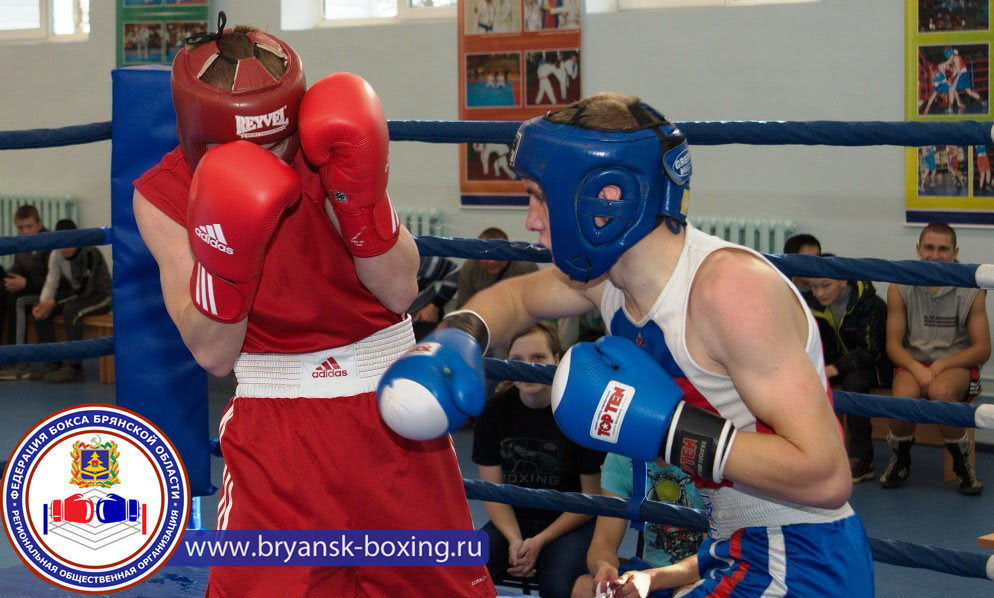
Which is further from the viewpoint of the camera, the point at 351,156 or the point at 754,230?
the point at 754,230

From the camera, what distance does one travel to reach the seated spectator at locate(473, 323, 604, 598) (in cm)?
314

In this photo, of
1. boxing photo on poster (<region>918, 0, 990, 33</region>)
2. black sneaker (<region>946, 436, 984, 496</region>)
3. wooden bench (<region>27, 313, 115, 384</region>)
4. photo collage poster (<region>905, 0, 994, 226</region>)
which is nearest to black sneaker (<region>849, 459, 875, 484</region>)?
black sneaker (<region>946, 436, 984, 496</region>)

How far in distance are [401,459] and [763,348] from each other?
0.70m

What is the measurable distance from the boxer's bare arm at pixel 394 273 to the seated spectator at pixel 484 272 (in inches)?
162

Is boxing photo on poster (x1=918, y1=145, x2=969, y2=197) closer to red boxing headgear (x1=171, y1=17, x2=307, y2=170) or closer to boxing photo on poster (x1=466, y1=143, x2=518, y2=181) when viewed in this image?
boxing photo on poster (x1=466, y1=143, x2=518, y2=181)

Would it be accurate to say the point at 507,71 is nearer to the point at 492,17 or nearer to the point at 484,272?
the point at 492,17

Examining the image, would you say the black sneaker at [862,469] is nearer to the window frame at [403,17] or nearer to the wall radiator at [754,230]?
the wall radiator at [754,230]

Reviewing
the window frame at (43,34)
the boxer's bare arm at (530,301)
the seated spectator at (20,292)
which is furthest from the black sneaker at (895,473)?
the window frame at (43,34)

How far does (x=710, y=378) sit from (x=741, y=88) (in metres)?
4.87

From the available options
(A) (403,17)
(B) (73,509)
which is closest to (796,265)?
(B) (73,509)

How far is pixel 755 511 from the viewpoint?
67.7 inches

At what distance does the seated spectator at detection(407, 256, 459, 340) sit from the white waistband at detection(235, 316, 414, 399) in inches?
171

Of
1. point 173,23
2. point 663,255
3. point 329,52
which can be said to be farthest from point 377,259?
point 173,23

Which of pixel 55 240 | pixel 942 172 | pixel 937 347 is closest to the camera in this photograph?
pixel 55 240
